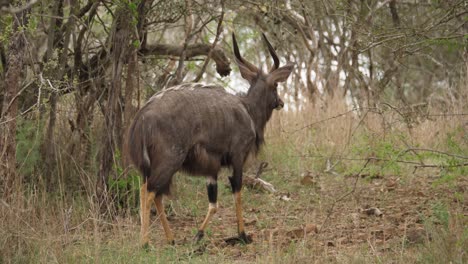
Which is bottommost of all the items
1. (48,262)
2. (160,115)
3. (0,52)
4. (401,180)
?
(48,262)

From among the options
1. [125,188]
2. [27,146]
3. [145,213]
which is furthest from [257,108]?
[27,146]

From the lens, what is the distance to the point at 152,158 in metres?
6.75

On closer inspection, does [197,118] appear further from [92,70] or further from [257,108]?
[92,70]

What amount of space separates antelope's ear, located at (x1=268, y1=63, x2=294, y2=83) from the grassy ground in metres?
0.86

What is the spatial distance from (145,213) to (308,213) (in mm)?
2166

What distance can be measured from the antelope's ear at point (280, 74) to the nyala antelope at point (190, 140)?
20.2 inches

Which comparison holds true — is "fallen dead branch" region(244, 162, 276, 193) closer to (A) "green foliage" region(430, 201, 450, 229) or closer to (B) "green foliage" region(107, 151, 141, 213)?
(B) "green foliage" region(107, 151, 141, 213)

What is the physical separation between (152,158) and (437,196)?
345 cm

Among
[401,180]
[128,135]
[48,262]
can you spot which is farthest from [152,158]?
[401,180]

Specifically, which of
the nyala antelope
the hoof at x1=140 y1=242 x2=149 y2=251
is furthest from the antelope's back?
the hoof at x1=140 y1=242 x2=149 y2=251

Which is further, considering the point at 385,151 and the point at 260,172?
the point at 260,172

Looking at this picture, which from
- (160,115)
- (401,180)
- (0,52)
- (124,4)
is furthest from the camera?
(401,180)

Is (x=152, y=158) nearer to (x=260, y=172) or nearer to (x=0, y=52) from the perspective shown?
(x=0, y=52)

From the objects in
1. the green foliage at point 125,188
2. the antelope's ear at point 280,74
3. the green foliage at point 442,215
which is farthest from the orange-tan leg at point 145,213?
the green foliage at point 442,215
